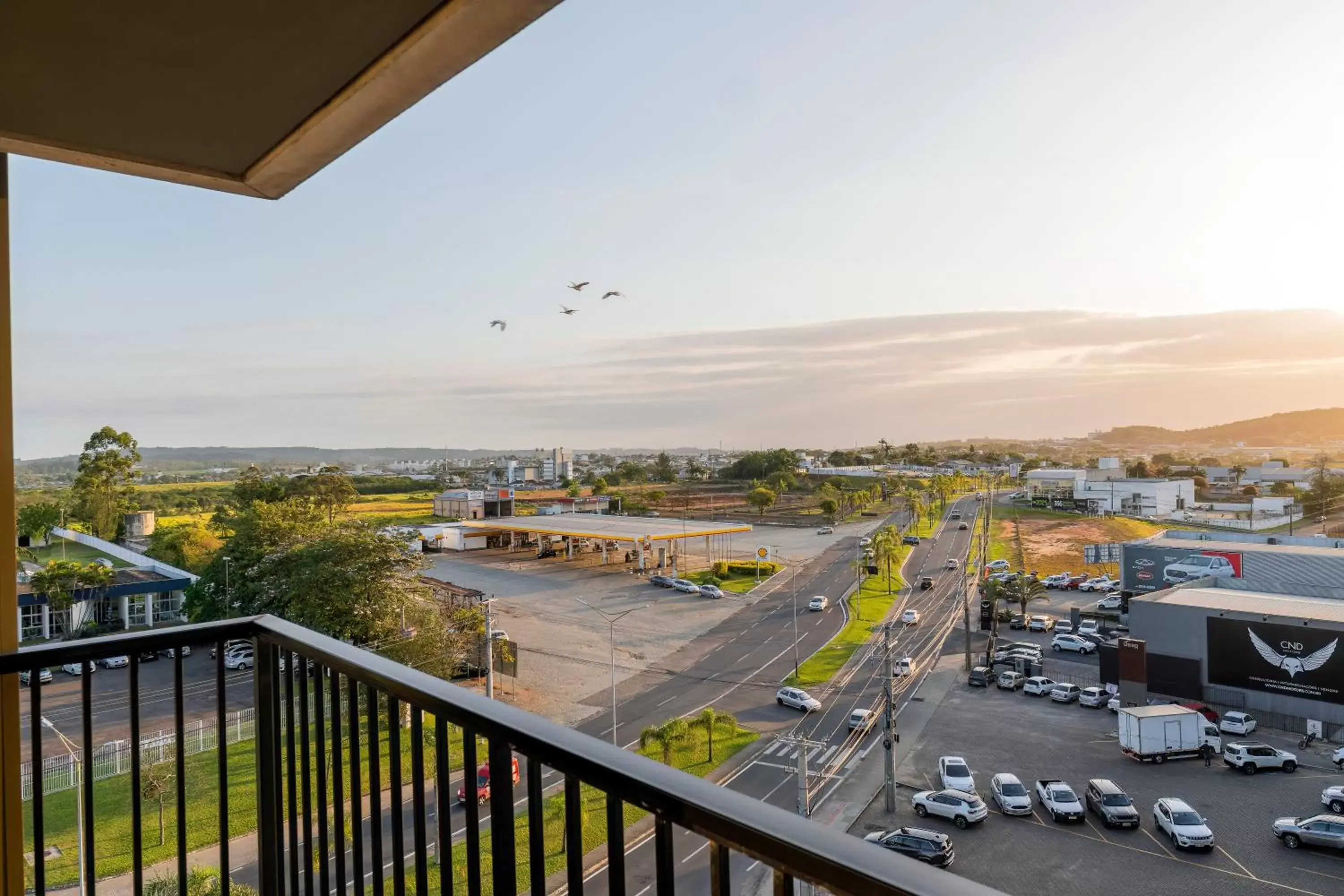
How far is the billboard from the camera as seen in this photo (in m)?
17.2

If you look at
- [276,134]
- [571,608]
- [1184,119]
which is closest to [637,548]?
[571,608]

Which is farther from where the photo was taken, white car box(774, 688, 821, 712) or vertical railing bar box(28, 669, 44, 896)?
white car box(774, 688, 821, 712)

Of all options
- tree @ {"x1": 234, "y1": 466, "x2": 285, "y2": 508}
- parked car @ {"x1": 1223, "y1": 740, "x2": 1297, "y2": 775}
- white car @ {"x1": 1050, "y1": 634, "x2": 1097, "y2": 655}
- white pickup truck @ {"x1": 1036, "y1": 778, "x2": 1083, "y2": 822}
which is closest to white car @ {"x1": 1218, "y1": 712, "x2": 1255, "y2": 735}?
parked car @ {"x1": 1223, "y1": 740, "x2": 1297, "y2": 775}

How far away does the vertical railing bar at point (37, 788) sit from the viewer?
1353 millimetres

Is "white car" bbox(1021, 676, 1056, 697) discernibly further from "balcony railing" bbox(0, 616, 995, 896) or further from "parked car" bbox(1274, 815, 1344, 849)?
"balcony railing" bbox(0, 616, 995, 896)

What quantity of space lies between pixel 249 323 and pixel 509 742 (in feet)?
145

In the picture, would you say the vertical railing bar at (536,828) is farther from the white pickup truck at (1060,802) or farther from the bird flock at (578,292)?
the white pickup truck at (1060,802)

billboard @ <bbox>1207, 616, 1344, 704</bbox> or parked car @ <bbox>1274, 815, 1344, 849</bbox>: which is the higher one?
billboard @ <bbox>1207, 616, 1344, 704</bbox>

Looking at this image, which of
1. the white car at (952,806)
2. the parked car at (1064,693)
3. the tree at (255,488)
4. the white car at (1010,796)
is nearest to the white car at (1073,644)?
the parked car at (1064,693)

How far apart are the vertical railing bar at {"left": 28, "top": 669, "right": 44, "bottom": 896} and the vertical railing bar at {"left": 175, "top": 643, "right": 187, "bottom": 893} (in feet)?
0.69

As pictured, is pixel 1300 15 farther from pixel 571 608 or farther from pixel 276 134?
pixel 276 134

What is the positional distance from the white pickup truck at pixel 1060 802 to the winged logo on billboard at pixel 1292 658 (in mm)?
8373

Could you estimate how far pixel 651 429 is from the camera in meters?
64.9

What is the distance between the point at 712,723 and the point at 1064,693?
385 inches
